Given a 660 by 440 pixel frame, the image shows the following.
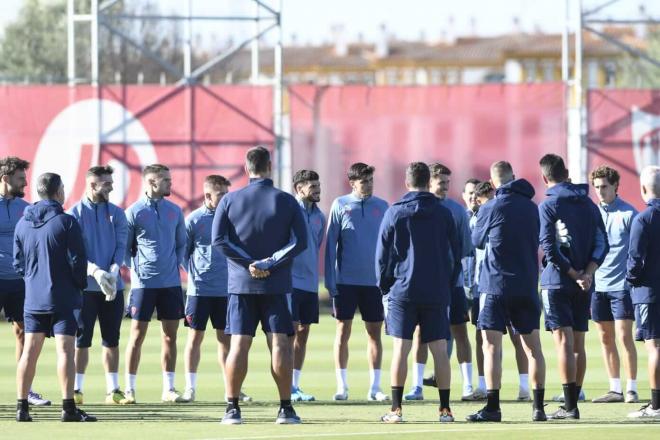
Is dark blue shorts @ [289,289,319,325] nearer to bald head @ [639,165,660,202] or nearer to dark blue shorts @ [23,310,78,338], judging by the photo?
dark blue shorts @ [23,310,78,338]

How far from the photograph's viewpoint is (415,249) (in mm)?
13469

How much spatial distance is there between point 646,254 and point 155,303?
4757mm

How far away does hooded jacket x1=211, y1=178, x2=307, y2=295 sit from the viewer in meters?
13.3

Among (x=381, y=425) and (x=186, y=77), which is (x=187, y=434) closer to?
(x=381, y=425)

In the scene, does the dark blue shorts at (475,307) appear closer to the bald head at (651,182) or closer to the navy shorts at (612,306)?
the navy shorts at (612,306)

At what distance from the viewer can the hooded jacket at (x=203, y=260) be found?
15875 millimetres

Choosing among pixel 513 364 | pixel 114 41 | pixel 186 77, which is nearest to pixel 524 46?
pixel 114 41

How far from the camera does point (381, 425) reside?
13336 mm

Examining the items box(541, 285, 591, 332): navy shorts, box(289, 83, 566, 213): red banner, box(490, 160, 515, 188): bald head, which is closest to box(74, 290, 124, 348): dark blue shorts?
box(490, 160, 515, 188): bald head

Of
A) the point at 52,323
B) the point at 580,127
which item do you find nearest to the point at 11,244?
the point at 52,323

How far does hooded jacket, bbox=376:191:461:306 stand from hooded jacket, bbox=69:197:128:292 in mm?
2884

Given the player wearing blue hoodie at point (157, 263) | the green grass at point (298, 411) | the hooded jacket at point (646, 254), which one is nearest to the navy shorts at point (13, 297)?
the green grass at point (298, 411)

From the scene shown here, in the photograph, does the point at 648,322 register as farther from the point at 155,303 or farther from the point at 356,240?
the point at 155,303

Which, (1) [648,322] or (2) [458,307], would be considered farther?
(2) [458,307]
